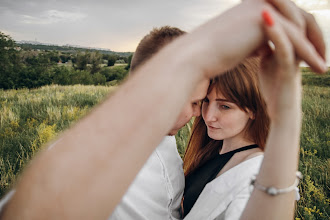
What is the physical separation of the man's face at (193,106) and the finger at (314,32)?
44.0 inches

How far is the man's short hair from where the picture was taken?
1.87m

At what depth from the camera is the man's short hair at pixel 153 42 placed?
187cm

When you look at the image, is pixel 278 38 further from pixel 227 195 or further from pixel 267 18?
pixel 227 195

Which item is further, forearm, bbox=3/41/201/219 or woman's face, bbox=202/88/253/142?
woman's face, bbox=202/88/253/142

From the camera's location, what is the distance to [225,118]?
6.35 ft

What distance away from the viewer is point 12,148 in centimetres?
378

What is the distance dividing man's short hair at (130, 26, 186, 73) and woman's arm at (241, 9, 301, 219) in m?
1.25

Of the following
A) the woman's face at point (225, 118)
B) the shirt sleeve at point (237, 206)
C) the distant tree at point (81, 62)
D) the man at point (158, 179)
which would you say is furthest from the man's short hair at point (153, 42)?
the distant tree at point (81, 62)

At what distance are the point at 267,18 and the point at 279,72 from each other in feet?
0.60

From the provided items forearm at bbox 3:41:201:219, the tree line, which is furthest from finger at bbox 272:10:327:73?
the tree line

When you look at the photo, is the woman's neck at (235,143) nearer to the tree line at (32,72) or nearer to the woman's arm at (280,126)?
the woman's arm at (280,126)

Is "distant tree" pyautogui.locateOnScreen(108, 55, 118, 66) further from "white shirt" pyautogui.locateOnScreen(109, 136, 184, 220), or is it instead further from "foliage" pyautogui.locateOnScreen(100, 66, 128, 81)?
"white shirt" pyautogui.locateOnScreen(109, 136, 184, 220)

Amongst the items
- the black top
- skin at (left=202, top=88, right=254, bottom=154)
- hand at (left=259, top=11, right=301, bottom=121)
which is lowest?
the black top

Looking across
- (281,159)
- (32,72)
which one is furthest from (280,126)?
(32,72)
